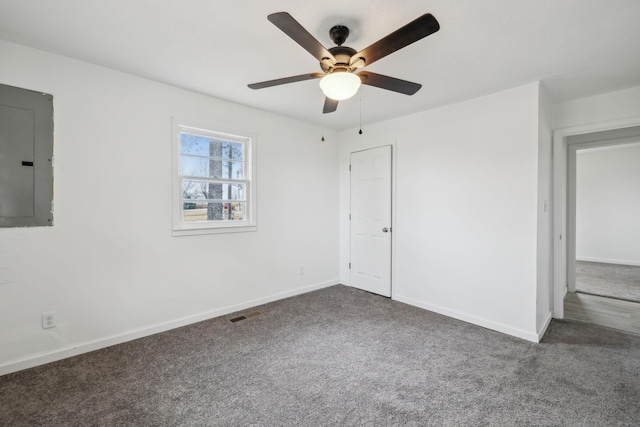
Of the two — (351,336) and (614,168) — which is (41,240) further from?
(614,168)

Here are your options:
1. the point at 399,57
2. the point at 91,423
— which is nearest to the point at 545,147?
the point at 399,57

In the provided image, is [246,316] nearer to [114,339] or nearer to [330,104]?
[114,339]

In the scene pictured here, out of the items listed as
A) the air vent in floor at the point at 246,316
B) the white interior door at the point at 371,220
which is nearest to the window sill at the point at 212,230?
the air vent in floor at the point at 246,316

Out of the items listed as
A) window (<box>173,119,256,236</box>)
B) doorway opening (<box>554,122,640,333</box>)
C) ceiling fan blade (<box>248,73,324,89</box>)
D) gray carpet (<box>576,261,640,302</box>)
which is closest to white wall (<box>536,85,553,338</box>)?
doorway opening (<box>554,122,640,333</box>)

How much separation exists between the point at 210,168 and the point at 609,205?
805 cm

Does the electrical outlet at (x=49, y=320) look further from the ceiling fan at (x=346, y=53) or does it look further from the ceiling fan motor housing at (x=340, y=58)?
the ceiling fan motor housing at (x=340, y=58)

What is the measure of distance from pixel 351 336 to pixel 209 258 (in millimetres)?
1775

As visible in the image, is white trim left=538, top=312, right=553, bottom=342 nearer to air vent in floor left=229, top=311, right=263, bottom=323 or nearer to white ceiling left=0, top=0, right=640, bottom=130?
white ceiling left=0, top=0, right=640, bottom=130

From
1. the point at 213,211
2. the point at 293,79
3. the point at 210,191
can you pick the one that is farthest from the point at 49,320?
the point at 293,79

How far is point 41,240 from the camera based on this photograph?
2314 millimetres

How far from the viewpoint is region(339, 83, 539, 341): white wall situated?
2830mm

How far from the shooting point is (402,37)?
1.51m

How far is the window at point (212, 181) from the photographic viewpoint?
10.1ft

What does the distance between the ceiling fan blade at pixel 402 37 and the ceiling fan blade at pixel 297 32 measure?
0.22m
